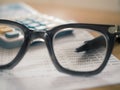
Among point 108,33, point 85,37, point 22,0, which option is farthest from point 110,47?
point 22,0

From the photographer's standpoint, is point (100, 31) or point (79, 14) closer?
point (100, 31)

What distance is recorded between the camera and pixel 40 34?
372mm

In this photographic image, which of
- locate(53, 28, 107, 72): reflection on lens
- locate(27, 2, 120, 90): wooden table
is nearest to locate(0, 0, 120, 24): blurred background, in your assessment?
locate(27, 2, 120, 90): wooden table

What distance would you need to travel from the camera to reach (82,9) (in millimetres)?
743

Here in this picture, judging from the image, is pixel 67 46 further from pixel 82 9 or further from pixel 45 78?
pixel 82 9

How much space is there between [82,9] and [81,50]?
0.35m

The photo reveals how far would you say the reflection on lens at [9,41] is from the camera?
0.40 metres

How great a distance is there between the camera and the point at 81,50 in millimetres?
416

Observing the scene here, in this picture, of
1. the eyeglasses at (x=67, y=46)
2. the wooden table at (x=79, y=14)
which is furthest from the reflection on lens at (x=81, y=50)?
the wooden table at (x=79, y=14)

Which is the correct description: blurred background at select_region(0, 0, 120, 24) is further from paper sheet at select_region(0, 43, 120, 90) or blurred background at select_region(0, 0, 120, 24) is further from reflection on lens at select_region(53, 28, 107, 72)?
paper sheet at select_region(0, 43, 120, 90)

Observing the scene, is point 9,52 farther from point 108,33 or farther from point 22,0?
point 22,0

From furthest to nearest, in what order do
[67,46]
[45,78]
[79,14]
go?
1. [79,14]
2. [67,46]
3. [45,78]

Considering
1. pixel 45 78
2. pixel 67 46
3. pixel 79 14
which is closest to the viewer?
pixel 45 78

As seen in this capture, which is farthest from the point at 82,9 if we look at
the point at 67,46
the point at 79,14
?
the point at 67,46
